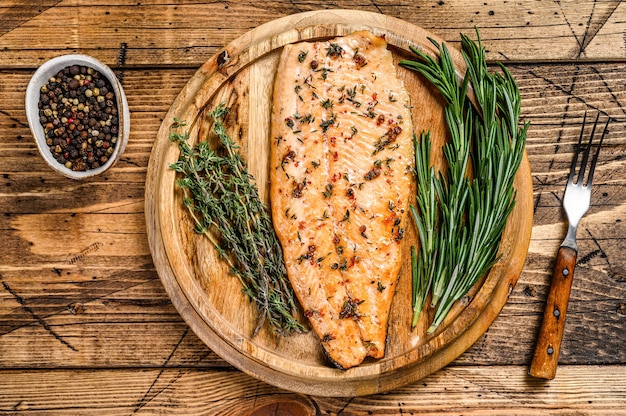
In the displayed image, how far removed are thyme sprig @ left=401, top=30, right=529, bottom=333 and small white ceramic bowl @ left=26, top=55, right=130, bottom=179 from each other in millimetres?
1315

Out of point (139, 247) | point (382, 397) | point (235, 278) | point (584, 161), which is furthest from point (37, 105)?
point (584, 161)

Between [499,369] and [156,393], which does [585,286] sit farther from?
[156,393]

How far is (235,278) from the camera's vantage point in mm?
2459

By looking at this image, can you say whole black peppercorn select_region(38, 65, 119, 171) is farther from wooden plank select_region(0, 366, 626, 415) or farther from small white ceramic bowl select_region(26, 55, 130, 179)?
wooden plank select_region(0, 366, 626, 415)

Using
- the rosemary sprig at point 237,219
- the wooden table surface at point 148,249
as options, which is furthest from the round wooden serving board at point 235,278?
the wooden table surface at point 148,249

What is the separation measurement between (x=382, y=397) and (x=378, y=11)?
187 centimetres

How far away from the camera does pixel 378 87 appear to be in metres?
2.40

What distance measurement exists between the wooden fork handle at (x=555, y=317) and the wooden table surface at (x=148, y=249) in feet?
0.30

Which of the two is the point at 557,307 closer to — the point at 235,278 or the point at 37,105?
the point at 235,278

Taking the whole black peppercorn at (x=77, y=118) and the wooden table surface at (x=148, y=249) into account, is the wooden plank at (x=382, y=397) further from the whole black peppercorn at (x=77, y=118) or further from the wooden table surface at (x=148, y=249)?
the whole black peppercorn at (x=77, y=118)

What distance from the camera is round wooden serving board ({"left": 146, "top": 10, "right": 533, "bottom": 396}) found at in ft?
7.82

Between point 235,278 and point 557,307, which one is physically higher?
point 235,278

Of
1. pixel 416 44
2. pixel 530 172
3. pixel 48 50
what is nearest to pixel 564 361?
pixel 530 172

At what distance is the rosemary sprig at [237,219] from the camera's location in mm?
2338
